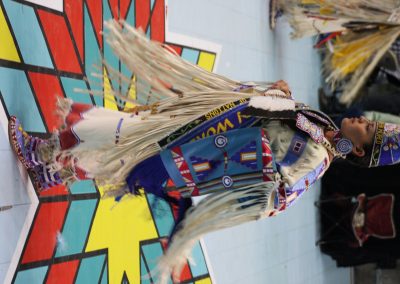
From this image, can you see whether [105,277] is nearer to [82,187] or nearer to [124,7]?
[82,187]

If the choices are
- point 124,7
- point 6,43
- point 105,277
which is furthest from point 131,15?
point 105,277

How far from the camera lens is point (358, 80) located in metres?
3.74

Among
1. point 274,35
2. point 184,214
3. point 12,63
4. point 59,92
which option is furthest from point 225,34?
point 184,214

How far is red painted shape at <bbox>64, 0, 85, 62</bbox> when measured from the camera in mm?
2215

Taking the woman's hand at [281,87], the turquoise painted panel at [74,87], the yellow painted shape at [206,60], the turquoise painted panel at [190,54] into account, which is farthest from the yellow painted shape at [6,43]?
the yellow painted shape at [206,60]

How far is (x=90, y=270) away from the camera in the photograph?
2238 mm

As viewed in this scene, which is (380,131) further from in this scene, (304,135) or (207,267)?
(207,267)

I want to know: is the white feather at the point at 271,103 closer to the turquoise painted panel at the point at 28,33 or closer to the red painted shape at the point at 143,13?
the turquoise painted panel at the point at 28,33

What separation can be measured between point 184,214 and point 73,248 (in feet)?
2.18

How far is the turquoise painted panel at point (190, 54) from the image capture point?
2.87 m

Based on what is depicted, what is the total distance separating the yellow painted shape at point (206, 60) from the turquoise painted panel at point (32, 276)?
1387 millimetres

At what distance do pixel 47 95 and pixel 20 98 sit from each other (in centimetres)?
13

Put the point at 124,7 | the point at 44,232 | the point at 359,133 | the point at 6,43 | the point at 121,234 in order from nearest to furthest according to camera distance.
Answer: the point at 359,133 < the point at 6,43 < the point at 44,232 < the point at 121,234 < the point at 124,7

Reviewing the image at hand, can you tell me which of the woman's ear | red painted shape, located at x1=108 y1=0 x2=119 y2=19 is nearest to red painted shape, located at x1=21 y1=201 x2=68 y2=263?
red painted shape, located at x1=108 y1=0 x2=119 y2=19
